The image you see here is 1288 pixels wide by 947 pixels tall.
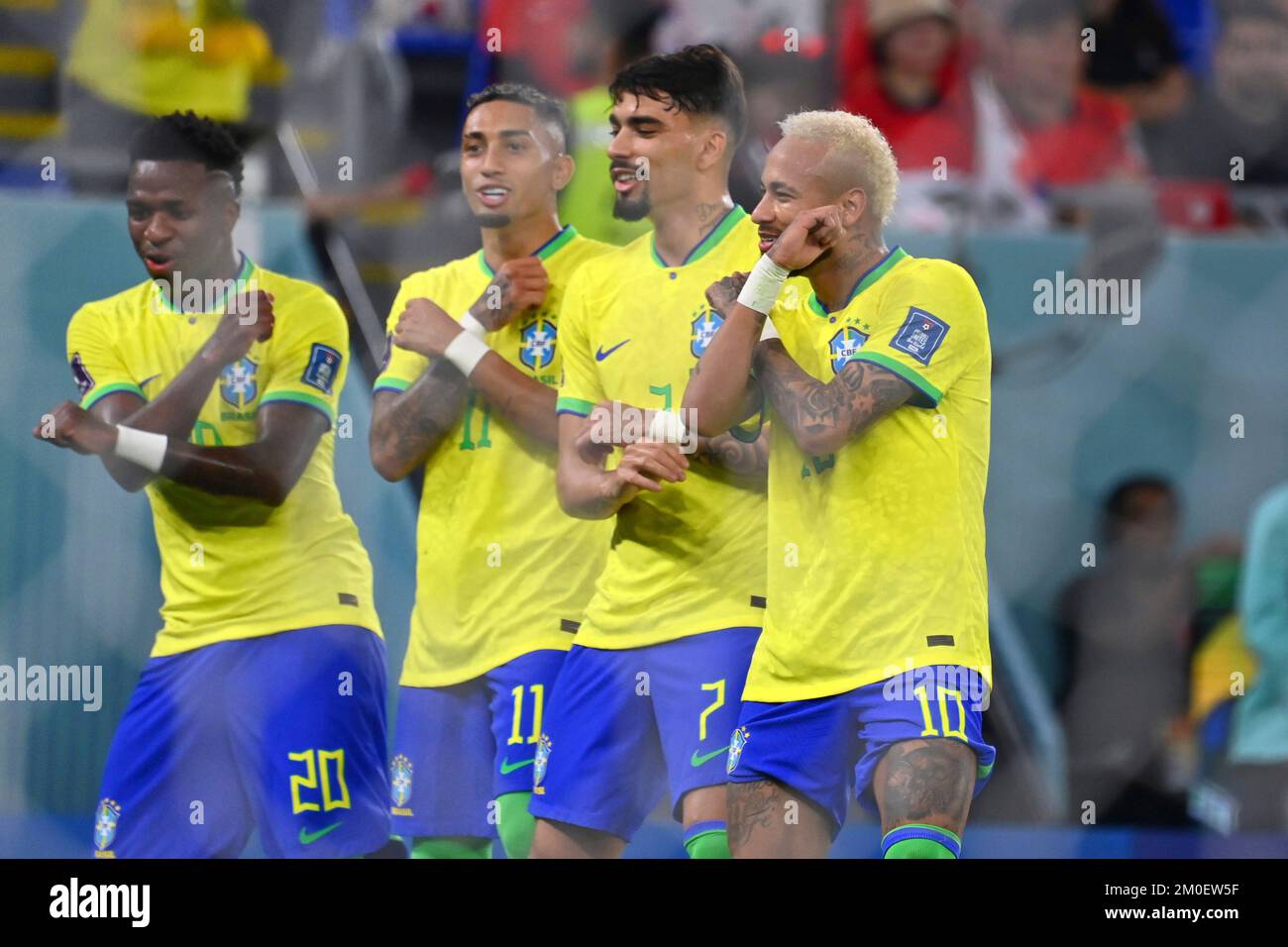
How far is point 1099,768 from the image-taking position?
14.4 ft

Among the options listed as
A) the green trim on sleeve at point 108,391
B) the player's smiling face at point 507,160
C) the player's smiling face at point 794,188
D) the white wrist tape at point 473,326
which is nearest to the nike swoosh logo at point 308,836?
the green trim on sleeve at point 108,391

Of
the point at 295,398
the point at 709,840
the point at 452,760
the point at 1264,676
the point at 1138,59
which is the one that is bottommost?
the point at 709,840

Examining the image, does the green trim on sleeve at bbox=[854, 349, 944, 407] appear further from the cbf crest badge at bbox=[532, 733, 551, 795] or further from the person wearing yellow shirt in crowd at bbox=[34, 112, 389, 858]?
the person wearing yellow shirt in crowd at bbox=[34, 112, 389, 858]

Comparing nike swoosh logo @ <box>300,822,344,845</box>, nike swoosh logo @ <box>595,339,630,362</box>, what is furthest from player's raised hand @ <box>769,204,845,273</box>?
nike swoosh logo @ <box>300,822,344,845</box>

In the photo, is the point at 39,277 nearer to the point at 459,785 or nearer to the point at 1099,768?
the point at 459,785

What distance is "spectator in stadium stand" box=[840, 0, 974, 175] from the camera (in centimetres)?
415

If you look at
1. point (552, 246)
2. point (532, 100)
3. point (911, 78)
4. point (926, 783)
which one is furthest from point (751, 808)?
point (911, 78)

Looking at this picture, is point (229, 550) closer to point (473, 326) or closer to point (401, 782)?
point (401, 782)

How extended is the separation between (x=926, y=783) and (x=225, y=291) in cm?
178

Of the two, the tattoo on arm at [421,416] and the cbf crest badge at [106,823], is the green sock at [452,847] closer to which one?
the cbf crest badge at [106,823]

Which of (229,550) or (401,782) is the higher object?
(229,550)

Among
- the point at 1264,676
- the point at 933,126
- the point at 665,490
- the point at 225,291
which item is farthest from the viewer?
the point at 1264,676

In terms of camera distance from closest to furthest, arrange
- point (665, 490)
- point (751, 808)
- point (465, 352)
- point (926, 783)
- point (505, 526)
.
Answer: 1. point (926, 783)
2. point (751, 808)
3. point (665, 490)
4. point (465, 352)
5. point (505, 526)

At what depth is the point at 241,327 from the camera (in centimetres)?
406
